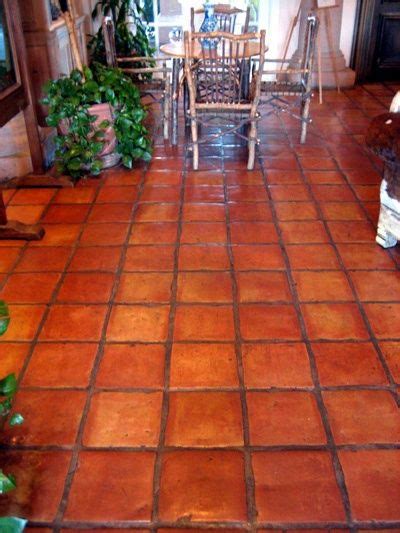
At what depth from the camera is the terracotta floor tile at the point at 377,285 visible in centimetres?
236

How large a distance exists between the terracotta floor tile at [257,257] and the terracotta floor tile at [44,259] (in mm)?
833

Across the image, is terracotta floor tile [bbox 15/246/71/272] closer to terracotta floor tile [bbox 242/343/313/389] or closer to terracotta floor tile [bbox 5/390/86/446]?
terracotta floor tile [bbox 5/390/86/446]

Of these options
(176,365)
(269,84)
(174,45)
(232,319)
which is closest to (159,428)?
(176,365)

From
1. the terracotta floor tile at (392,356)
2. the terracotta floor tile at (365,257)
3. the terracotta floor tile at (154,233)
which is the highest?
the terracotta floor tile at (154,233)

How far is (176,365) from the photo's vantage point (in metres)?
1.99

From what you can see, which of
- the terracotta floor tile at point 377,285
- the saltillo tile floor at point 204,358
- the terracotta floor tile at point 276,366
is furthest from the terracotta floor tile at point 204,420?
the terracotta floor tile at point 377,285

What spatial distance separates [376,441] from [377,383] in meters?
0.26

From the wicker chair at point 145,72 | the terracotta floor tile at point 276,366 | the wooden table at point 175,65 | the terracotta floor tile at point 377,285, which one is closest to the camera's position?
the terracotta floor tile at point 276,366

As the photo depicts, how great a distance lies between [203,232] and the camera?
2.90m

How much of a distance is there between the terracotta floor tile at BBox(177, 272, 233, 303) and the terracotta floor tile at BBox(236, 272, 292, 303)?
0.06m

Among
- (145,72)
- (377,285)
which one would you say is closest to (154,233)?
(377,285)

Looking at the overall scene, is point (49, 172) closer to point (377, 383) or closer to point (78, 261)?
point (78, 261)

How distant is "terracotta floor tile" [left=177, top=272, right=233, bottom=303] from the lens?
237 cm

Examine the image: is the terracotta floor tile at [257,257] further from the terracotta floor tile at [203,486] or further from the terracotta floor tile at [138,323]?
the terracotta floor tile at [203,486]
